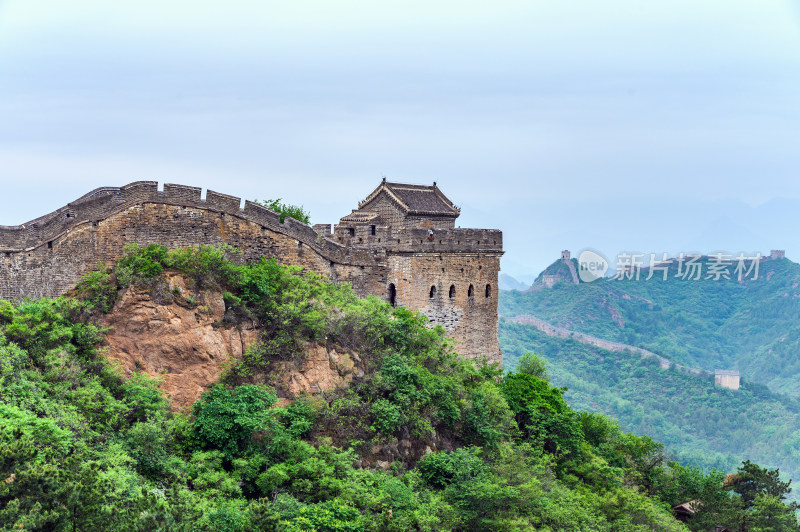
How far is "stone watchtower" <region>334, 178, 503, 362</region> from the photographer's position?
24.1 m

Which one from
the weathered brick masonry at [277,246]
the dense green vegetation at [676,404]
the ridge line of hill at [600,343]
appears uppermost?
the weathered brick masonry at [277,246]

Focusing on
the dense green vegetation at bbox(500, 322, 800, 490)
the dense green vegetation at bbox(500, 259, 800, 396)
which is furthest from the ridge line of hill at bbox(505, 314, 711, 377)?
the dense green vegetation at bbox(500, 259, 800, 396)

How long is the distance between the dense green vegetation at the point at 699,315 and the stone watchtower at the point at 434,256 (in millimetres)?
74286

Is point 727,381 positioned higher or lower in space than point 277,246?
lower

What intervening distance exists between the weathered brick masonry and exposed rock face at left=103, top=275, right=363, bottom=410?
1677mm

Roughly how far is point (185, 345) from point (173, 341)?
273 mm

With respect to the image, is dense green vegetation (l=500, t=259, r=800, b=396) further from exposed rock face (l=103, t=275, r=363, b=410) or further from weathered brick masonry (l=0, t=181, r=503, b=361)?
exposed rock face (l=103, t=275, r=363, b=410)

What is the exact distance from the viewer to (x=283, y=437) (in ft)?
51.9

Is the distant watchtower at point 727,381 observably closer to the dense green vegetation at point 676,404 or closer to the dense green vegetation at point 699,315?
the dense green vegetation at point 676,404

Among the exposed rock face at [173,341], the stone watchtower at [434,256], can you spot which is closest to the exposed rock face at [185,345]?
the exposed rock face at [173,341]

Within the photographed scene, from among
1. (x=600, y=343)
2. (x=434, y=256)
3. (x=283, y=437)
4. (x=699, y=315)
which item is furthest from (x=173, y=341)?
(x=699, y=315)

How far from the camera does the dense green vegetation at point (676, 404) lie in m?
70.9

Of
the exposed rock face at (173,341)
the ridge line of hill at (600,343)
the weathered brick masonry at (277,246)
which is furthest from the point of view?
the ridge line of hill at (600,343)

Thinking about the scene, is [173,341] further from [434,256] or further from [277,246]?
[434,256]
